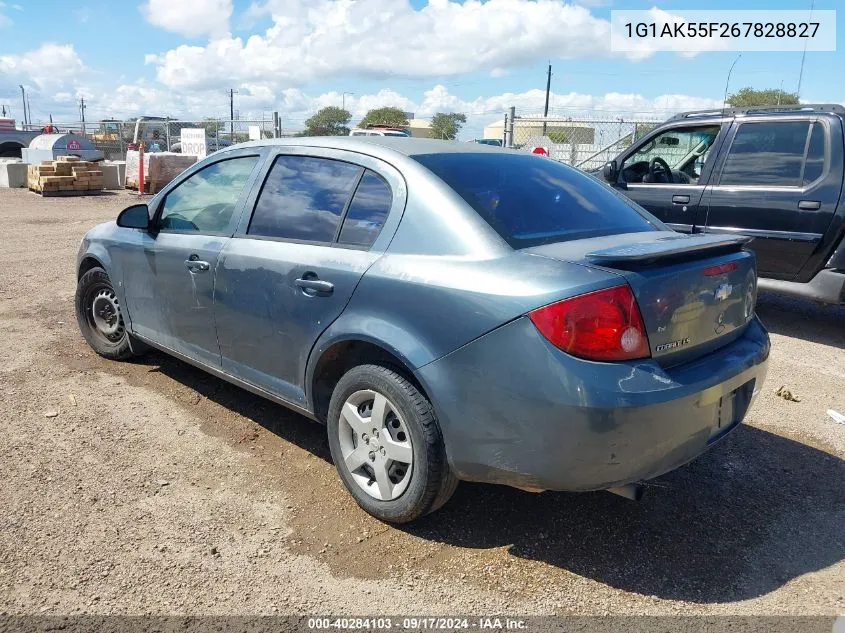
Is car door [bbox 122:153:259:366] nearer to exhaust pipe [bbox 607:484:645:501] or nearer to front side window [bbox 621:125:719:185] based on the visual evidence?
exhaust pipe [bbox 607:484:645:501]

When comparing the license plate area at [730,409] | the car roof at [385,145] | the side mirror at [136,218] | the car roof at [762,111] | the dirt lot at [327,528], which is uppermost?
the car roof at [762,111]

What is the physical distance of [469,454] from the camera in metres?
2.63

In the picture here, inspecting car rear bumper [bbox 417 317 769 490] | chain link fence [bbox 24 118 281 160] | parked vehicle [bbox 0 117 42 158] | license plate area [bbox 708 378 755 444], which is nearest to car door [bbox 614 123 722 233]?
license plate area [bbox 708 378 755 444]

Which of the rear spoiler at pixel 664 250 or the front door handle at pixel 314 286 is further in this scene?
the front door handle at pixel 314 286

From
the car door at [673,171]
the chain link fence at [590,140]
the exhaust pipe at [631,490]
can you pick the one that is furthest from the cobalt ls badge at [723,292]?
the chain link fence at [590,140]

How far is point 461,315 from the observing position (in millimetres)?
2584

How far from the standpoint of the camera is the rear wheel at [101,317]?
489 centimetres

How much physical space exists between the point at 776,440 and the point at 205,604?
331 cm

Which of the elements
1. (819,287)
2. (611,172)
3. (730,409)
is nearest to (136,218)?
(730,409)

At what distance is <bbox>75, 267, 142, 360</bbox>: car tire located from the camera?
4.88 meters

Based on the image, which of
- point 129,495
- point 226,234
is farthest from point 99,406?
point 226,234

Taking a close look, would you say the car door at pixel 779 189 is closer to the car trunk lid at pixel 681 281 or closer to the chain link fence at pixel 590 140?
the car trunk lid at pixel 681 281

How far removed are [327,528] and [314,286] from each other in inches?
43.0

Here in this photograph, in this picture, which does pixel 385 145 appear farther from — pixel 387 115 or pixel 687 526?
pixel 387 115
